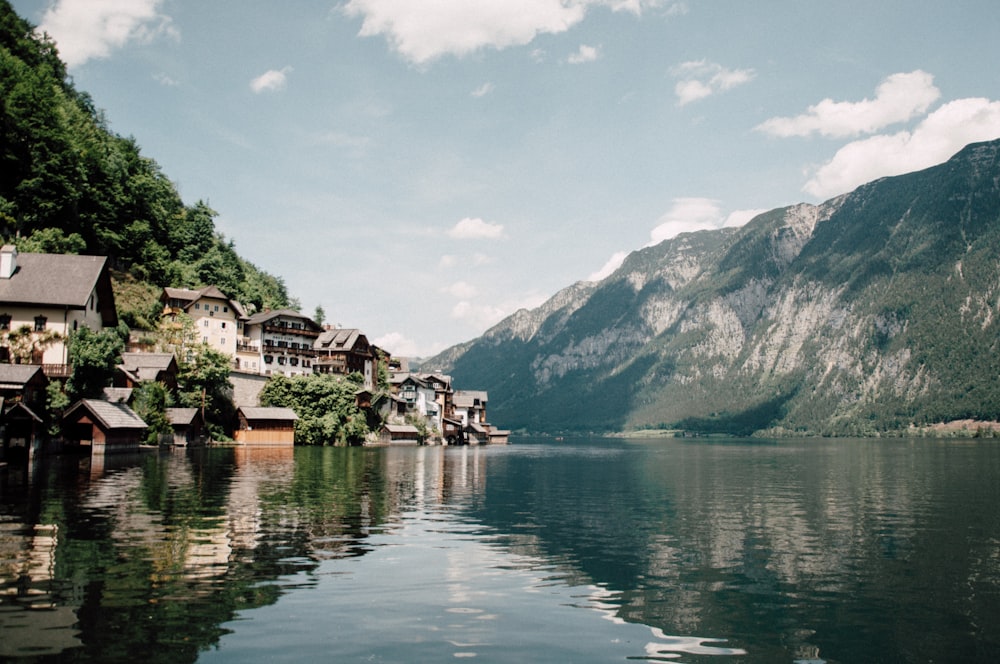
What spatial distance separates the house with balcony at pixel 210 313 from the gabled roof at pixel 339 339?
1895 cm

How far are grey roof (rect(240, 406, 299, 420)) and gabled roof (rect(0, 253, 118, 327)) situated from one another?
36.7 meters

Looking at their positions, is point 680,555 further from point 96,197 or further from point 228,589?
point 96,197

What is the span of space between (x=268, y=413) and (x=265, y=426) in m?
1.89

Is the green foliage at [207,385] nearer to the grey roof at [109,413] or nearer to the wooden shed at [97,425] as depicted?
the grey roof at [109,413]

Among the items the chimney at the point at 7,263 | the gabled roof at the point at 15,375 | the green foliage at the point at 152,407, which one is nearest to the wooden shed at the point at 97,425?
the gabled roof at the point at 15,375

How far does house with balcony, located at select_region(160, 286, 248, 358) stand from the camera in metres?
110

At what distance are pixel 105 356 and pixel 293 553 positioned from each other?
52.5m

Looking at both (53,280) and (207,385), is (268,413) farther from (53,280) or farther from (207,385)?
(53,280)

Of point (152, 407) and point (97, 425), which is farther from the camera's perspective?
point (152, 407)

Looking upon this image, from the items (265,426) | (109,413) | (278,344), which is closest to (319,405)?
(265,426)

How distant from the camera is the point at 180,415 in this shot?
88875 mm

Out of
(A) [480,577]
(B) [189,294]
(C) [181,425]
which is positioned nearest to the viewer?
(A) [480,577]

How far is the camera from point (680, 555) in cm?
2408

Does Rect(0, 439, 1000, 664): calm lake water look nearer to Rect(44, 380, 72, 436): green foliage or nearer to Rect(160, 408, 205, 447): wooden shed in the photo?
Rect(44, 380, 72, 436): green foliage
